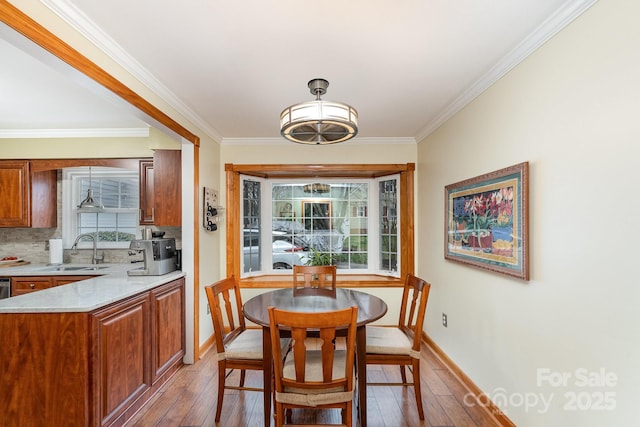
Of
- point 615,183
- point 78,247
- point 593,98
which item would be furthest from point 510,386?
point 78,247

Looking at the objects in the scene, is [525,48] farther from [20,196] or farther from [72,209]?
[20,196]

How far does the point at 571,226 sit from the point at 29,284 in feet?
14.7

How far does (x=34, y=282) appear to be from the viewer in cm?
311

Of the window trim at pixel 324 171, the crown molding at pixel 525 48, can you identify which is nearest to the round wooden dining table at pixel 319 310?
the window trim at pixel 324 171

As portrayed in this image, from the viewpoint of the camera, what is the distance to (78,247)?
3834mm

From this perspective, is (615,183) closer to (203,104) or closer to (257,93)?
(257,93)

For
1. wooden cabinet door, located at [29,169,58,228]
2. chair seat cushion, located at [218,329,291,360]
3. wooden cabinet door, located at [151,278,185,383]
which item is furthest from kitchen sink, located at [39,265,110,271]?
chair seat cushion, located at [218,329,291,360]

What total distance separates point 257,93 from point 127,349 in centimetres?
212

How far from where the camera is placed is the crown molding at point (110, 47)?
5.01 ft

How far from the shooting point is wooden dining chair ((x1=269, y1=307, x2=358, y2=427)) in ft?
5.24

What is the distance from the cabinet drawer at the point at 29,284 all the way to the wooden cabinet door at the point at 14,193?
77 centimetres

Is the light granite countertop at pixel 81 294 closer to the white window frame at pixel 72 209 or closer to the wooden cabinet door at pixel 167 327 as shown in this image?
the wooden cabinet door at pixel 167 327

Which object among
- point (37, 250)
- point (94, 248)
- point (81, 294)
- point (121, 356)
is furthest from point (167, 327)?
point (37, 250)

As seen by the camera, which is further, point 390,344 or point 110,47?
point 390,344
